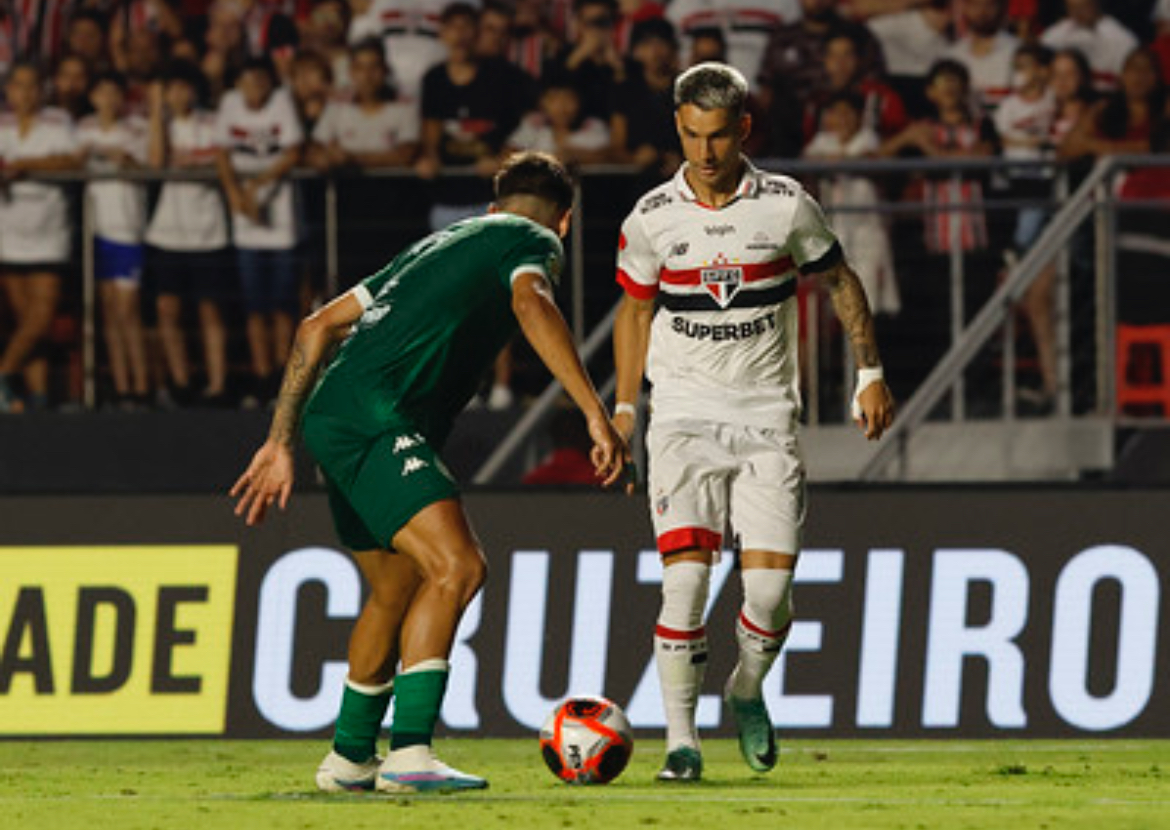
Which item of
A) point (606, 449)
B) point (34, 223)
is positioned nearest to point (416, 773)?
point (606, 449)

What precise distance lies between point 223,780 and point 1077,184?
713 cm

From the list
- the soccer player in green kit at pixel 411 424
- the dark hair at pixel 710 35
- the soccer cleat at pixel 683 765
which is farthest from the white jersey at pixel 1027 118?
the soccer player in green kit at pixel 411 424

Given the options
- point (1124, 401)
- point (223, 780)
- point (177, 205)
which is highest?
point (177, 205)

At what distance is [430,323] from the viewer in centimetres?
855

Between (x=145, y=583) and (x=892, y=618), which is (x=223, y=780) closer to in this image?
(x=145, y=583)

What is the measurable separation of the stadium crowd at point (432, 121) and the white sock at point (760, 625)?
564cm

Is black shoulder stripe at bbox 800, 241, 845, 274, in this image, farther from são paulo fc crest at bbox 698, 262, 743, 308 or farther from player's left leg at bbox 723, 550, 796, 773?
player's left leg at bbox 723, 550, 796, 773

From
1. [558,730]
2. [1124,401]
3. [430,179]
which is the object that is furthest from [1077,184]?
[558,730]

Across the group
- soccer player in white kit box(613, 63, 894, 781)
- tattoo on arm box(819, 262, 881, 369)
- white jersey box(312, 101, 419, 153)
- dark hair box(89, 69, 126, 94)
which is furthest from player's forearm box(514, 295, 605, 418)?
dark hair box(89, 69, 126, 94)

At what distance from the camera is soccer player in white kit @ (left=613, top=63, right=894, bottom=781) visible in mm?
9219

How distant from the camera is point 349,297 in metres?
8.63

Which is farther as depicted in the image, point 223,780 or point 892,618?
point 892,618

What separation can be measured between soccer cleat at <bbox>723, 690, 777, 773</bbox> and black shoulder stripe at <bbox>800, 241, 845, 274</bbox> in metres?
1.52

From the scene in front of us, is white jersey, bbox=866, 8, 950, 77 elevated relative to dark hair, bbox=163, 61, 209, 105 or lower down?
elevated
